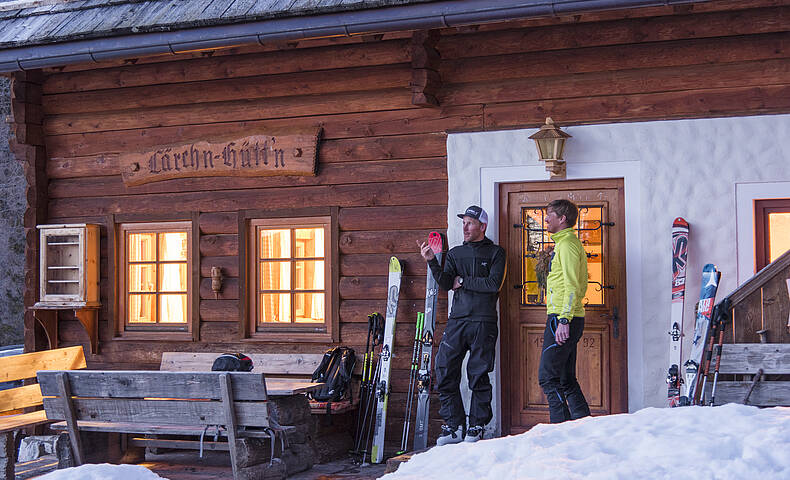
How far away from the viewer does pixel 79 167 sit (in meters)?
9.24

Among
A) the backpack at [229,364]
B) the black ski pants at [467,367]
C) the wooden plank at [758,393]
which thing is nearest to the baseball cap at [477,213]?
the black ski pants at [467,367]

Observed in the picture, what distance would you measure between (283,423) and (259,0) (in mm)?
3227

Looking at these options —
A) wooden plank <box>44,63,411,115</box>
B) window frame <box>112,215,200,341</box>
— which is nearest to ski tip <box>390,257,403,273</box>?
wooden plank <box>44,63,411,115</box>

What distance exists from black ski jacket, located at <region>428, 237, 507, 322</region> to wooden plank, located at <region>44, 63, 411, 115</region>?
1654 millimetres

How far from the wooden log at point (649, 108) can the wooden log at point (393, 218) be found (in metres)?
0.85

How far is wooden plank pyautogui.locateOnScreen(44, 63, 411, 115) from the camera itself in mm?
8188

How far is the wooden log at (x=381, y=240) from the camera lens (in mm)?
8062

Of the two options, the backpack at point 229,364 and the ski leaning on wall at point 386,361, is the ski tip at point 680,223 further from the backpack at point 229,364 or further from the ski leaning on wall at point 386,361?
the backpack at point 229,364

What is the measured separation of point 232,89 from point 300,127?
78 centimetres

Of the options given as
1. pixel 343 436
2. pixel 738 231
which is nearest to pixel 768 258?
pixel 738 231

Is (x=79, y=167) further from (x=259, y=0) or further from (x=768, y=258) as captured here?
(x=768, y=258)

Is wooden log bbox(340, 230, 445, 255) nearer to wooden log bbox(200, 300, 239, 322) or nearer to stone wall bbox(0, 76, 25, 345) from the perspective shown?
wooden log bbox(200, 300, 239, 322)

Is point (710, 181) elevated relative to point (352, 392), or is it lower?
elevated

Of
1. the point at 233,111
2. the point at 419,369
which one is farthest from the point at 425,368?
the point at 233,111
